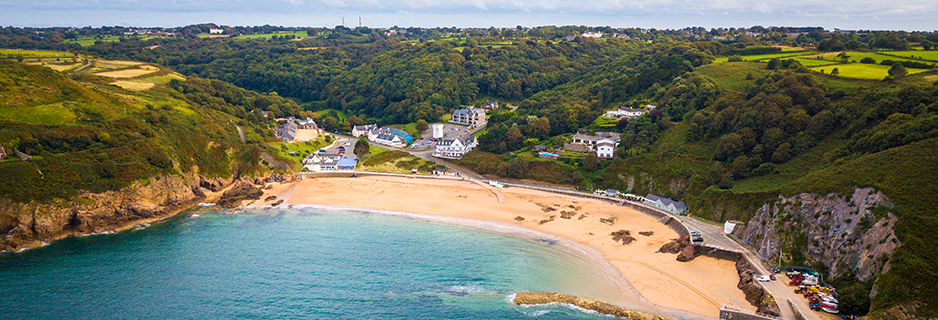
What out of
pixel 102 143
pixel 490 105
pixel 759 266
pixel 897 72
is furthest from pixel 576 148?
pixel 102 143

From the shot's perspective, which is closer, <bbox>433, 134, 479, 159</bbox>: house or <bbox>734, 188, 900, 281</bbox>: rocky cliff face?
<bbox>734, 188, 900, 281</bbox>: rocky cliff face

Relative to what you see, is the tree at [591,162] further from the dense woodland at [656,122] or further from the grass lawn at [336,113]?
the grass lawn at [336,113]

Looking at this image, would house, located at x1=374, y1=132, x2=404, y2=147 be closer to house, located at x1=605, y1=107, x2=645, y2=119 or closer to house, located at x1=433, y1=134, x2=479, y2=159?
house, located at x1=433, y1=134, x2=479, y2=159

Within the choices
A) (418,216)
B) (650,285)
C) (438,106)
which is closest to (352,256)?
(418,216)

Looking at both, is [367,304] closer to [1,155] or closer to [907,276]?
[907,276]

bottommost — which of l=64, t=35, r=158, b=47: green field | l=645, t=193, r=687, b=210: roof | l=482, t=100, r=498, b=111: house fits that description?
l=645, t=193, r=687, b=210: roof

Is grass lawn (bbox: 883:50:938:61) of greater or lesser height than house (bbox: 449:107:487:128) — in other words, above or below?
above

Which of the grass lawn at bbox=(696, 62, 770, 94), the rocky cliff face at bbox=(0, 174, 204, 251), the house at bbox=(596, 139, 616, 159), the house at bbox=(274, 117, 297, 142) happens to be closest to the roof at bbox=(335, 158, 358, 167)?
the house at bbox=(274, 117, 297, 142)

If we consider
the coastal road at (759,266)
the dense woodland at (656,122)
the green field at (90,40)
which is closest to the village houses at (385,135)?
the dense woodland at (656,122)
